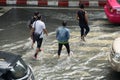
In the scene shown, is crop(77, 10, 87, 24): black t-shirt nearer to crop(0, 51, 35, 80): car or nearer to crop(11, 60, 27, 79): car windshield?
crop(0, 51, 35, 80): car

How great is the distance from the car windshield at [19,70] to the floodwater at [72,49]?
12.6 feet

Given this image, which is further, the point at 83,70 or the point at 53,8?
the point at 53,8

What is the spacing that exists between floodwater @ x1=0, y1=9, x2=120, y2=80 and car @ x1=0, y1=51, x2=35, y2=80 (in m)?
3.79

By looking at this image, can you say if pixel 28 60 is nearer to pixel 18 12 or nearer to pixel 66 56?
pixel 66 56

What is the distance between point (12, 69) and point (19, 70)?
0.94ft

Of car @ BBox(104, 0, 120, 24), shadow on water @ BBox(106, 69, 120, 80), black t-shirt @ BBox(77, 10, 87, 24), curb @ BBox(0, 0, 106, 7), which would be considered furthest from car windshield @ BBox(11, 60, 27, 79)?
curb @ BBox(0, 0, 106, 7)

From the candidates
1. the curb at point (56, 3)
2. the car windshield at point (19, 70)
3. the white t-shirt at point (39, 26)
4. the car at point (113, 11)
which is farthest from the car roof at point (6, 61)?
the curb at point (56, 3)

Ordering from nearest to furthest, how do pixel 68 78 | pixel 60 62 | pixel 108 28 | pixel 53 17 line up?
pixel 68 78 → pixel 60 62 → pixel 108 28 → pixel 53 17

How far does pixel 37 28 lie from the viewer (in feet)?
A: 50.2

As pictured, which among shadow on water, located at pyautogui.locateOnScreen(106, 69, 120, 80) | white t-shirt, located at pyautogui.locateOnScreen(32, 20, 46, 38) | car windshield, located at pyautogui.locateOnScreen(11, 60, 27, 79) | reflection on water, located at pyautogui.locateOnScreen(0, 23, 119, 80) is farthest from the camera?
white t-shirt, located at pyautogui.locateOnScreen(32, 20, 46, 38)

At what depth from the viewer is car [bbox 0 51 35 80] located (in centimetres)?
888

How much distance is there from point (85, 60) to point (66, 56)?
0.80 meters

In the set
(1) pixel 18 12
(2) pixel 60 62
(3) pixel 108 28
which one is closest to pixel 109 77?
(2) pixel 60 62

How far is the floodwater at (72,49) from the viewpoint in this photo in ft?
45.2
